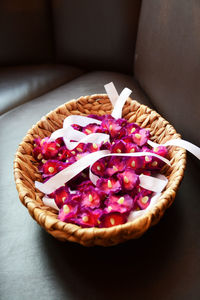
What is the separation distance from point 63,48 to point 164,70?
526 millimetres

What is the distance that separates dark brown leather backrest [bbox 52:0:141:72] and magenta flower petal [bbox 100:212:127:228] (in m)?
0.75

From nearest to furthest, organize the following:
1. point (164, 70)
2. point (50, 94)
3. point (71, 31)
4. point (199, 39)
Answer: point (199, 39)
point (164, 70)
point (50, 94)
point (71, 31)

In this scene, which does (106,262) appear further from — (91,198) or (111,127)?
(111,127)

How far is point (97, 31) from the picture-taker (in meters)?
1.09

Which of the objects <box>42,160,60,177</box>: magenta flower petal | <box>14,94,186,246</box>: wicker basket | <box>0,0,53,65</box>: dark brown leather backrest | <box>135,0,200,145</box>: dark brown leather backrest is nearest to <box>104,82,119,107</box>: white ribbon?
<box>14,94,186,246</box>: wicker basket

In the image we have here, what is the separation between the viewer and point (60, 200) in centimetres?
56

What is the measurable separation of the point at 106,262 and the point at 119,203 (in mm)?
101

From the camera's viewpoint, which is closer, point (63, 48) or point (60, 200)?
point (60, 200)

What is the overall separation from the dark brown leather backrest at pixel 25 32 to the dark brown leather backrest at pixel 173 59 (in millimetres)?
409

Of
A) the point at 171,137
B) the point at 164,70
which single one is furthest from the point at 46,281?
the point at 164,70

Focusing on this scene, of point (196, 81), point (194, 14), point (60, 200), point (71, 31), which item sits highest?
point (71, 31)

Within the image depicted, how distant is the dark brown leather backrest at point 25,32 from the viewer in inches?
44.1

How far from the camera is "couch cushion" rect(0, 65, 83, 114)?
1.01m

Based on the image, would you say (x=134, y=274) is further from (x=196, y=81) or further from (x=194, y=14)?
(x=194, y=14)
